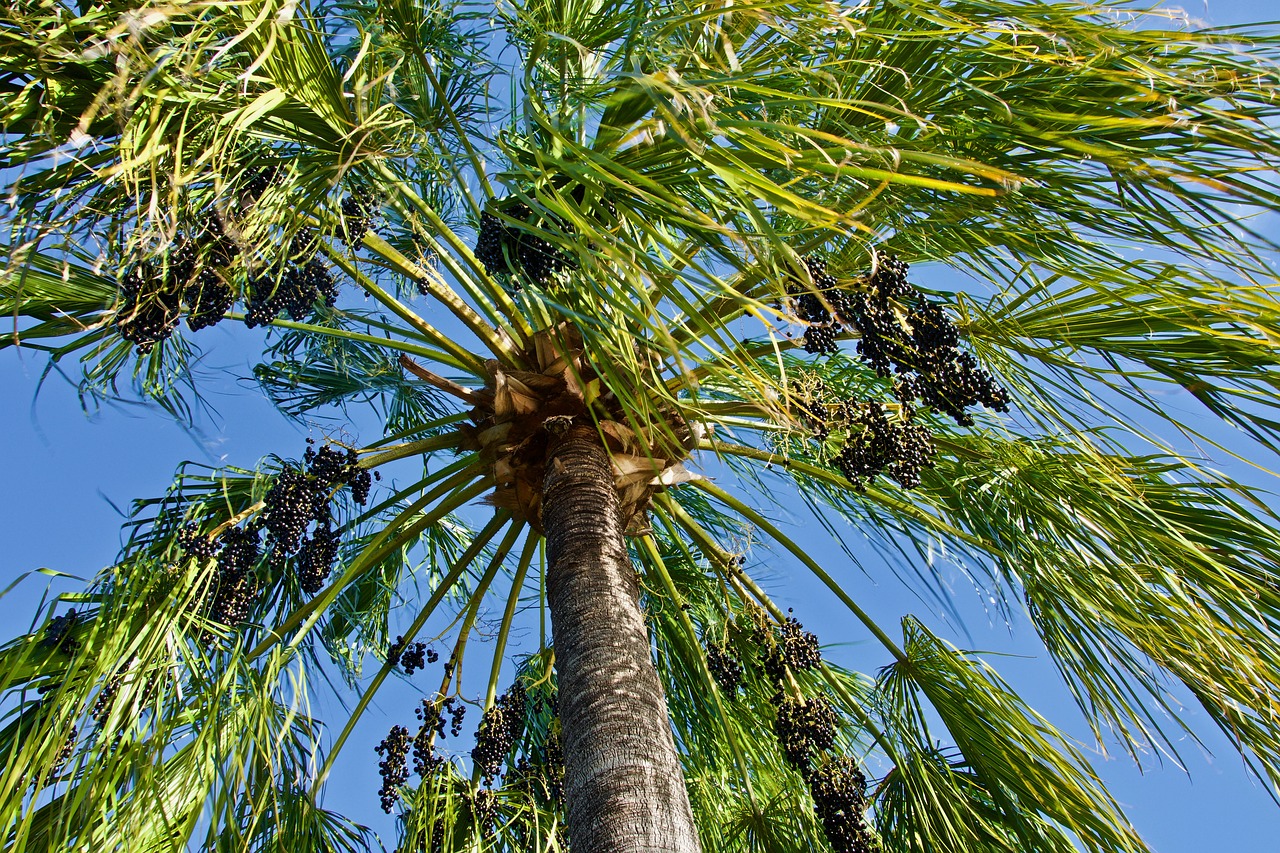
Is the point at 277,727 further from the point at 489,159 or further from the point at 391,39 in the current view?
the point at 391,39

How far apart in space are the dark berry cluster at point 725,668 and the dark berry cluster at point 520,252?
1.54 metres

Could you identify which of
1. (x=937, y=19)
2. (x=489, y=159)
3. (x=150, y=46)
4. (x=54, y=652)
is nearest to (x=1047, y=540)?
(x=937, y=19)

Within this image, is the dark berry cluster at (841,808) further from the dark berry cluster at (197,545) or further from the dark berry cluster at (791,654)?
the dark berry cluster at (197,545)

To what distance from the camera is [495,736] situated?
11.3ft

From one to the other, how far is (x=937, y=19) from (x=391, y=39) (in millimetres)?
1416

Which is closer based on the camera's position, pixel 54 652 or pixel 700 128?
pixel 700 128

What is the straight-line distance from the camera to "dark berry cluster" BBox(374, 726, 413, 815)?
130 inches

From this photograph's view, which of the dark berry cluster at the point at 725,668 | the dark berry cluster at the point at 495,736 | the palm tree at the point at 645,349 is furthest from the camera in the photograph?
the dark berry cluster at the point at 725,668

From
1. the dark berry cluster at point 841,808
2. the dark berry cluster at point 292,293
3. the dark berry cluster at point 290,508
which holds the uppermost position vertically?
the dark berry cluster at point 292,293

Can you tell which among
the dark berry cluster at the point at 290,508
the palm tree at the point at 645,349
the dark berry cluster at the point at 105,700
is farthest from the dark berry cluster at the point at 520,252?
the dark berry cluster at the point at 105,700

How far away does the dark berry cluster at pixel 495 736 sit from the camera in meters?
3.43

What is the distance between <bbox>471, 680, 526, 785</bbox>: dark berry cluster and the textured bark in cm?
86

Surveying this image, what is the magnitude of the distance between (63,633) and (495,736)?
1.38 m

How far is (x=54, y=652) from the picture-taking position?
9.87 ft
